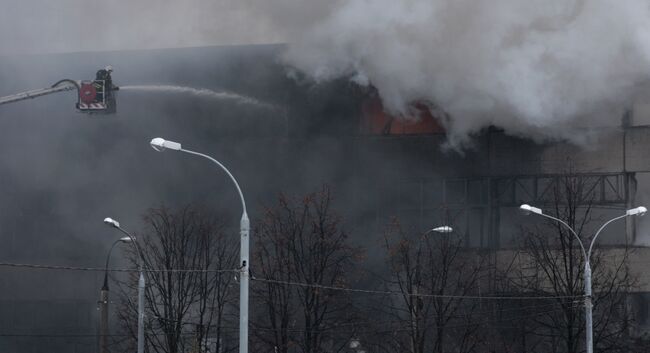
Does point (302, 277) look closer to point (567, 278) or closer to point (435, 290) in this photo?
point (435, 290)

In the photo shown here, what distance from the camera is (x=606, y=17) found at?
40.5m

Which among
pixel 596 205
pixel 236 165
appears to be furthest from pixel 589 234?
pixel 236 165

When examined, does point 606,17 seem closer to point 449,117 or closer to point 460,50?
point 460,50

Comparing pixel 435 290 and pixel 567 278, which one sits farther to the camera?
pixel 435 290

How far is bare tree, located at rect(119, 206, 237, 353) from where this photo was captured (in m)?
43.7

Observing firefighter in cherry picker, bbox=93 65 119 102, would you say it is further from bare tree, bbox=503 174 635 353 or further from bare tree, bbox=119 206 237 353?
bare tree, bbox=503 174 635 353

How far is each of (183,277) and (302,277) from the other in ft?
14.2

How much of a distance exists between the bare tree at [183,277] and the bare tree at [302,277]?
5.70ft

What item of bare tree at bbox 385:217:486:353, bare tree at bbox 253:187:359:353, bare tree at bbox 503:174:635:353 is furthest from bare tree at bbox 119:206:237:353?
bare tree at bbox 503:174:635:353

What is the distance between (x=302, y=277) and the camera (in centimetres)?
4447

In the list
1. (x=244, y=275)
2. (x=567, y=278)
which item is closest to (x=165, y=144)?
(x=244, y=275)

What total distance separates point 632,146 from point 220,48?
1741 cm

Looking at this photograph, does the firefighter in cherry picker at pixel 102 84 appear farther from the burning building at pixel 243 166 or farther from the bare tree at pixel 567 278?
the burning building at pixel 243 166

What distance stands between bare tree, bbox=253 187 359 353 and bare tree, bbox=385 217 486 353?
2.01 metres
